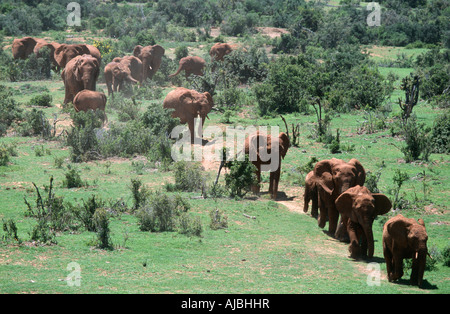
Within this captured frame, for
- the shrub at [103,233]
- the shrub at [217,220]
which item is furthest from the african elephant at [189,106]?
the shrub at [103,233]

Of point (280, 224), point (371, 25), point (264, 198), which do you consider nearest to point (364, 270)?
point (280, 224)

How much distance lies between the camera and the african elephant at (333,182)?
45.8 feet

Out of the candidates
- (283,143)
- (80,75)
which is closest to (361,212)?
(283,143)

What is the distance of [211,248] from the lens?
12898mm

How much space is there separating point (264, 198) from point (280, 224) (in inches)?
97.1

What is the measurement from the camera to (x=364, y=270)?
12.0 meters

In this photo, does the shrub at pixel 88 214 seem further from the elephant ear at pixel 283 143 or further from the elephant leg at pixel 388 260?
the elephant leg at pixel 388 260

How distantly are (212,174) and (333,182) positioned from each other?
19.5 feet

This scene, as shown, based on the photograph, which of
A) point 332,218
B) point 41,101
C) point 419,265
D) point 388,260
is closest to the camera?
point 419,265

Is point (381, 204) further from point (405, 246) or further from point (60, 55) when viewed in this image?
point (60, 55)

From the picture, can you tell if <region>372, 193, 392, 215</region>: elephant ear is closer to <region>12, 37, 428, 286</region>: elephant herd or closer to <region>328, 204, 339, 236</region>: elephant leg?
<region>12, 37, 428, 286</region>: elephant herd

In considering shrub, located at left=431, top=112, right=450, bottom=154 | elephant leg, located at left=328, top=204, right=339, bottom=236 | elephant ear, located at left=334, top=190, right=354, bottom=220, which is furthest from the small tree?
elephant ear, located at left=334, top=190, right=354, bottom=220

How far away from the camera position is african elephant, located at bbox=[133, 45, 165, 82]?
3631 cm

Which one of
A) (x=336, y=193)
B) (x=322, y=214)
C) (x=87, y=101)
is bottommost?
(x=322, y=214)
